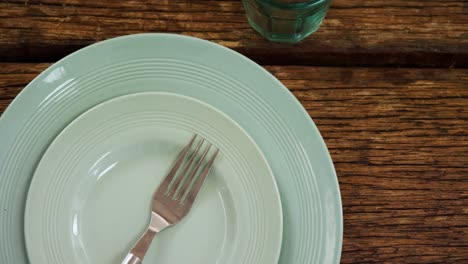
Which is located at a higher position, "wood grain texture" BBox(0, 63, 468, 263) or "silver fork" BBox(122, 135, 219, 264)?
"silver fork" BBox(122, 135, 219, 264)

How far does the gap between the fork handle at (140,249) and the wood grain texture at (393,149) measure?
0.21m

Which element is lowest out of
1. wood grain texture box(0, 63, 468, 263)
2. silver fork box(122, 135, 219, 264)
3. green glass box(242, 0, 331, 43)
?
wood grain texture box(0, 63, 468, 263)

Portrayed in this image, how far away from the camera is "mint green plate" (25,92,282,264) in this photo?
1.90ft

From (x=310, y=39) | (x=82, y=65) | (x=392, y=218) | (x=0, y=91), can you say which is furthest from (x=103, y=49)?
(x=392, y=218)

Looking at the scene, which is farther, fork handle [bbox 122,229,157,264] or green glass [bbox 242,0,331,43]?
green glass [bbox 242,0,331,43]

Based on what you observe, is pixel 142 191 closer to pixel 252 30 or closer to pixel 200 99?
pixel 200 99

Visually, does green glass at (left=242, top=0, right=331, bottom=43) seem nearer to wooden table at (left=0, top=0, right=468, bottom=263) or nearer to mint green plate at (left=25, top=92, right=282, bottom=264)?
wooden table at (left=0, top=0, right=468, bottom=263)

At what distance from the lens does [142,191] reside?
618 millimetres

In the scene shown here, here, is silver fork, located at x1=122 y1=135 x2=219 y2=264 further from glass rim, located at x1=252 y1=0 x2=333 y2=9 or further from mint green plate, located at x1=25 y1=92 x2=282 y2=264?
glass rim, located at x1=252 y1=0 x2=333 y2=9

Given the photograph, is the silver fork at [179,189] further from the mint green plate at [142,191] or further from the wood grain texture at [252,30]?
the wood grain texture at [252,30]

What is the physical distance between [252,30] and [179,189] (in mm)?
Result: 240

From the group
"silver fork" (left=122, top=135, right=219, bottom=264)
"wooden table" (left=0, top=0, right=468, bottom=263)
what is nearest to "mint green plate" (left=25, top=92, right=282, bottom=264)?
"silver fork" (left=122, top=135, right=219, bottom=264)

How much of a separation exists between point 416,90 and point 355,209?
0.17 meters

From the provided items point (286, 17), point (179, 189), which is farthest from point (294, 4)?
point (179, 189)
